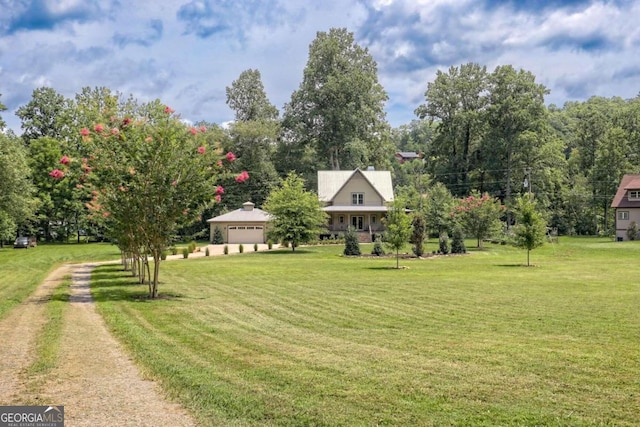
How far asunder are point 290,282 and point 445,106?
2062 inches

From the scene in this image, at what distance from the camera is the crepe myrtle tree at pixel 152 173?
1784cm

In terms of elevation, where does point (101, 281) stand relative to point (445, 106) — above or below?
below

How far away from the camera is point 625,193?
5912 centimetres

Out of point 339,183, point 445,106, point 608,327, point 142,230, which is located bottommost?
point 608,327

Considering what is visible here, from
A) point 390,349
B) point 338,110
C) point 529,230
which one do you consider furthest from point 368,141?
point 390,349

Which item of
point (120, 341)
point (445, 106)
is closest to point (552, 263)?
point (120, 341)

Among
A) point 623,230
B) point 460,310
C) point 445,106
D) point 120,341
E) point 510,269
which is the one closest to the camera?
point 120,341

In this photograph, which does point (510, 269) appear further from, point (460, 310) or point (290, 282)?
point (460, 310)

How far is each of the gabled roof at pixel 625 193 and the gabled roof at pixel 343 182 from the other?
2210 centimetres

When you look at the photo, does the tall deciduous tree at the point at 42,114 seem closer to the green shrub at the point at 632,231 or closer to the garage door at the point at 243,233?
the garage door at the point at 243,233

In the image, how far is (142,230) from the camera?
18.7m

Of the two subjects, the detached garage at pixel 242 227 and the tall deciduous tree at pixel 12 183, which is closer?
the tall deciduous tree at pixel 12 183

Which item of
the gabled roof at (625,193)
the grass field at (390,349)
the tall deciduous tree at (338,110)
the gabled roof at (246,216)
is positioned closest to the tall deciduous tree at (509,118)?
the gabled roof at (625,193)

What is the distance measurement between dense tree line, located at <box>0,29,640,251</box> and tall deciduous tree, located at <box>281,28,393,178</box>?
0.13 metres
